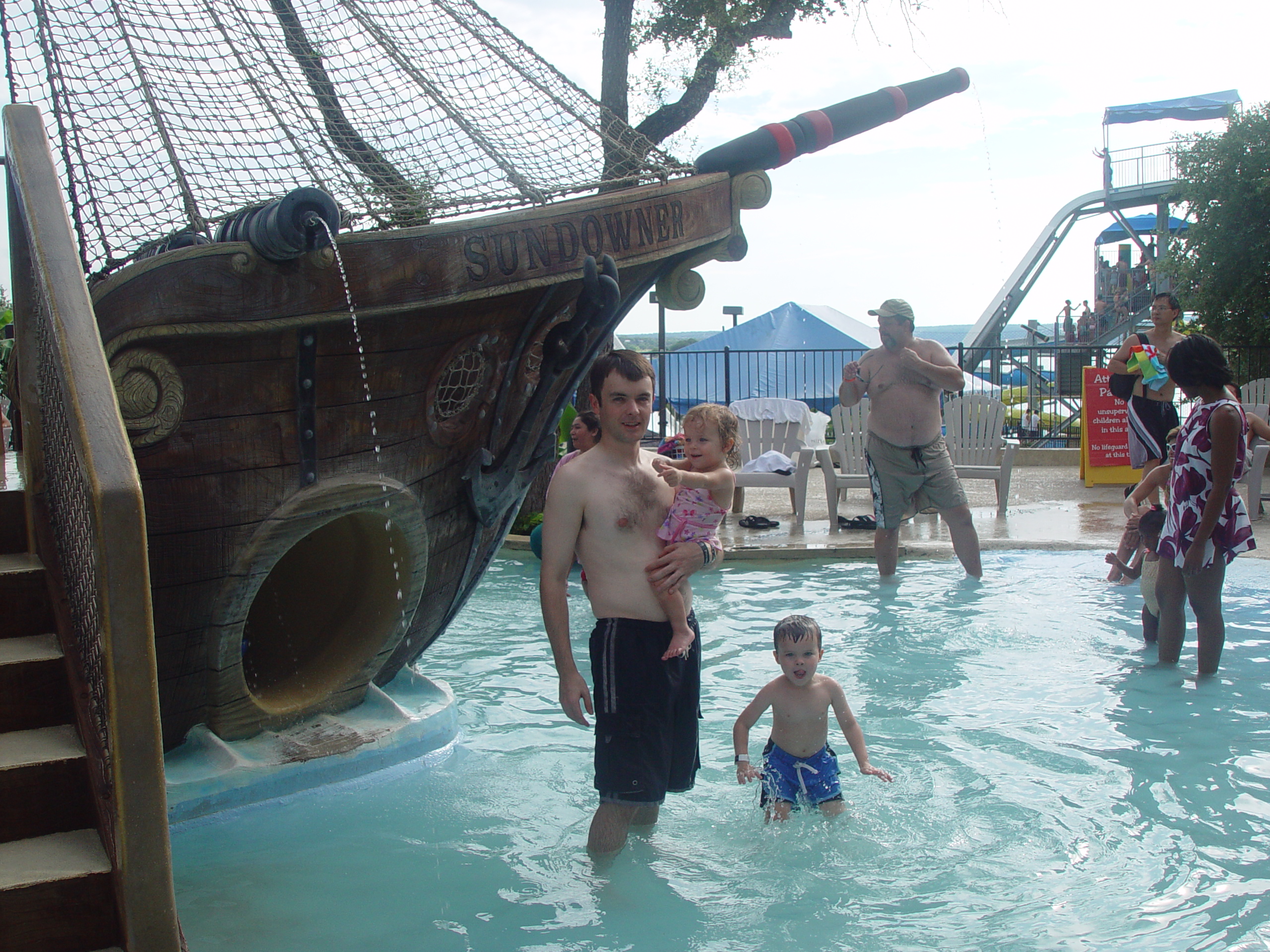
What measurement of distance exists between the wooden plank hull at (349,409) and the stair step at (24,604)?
42 cm

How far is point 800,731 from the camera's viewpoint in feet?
12.2

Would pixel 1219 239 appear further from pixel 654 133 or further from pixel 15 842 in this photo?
pixel 15 842

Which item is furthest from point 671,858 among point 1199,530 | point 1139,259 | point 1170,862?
point 1139,259

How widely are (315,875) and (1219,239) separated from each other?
57.6ft

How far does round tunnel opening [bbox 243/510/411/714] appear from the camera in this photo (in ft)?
14.7

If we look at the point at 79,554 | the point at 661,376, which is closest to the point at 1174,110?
the point at 661,376

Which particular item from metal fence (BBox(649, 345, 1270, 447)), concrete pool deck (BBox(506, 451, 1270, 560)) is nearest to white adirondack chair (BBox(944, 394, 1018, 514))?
concrete pool deck (BBox(506, 451, 1270, 560))

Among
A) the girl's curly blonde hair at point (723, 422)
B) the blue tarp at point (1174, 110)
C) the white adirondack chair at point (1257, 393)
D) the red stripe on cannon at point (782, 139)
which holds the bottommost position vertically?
the girl's curly blonde hair at point (723, 422)

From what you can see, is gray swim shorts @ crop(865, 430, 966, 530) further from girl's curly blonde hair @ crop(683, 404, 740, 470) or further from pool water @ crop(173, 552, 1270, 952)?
girl's curly blonde hair @ crop(683, 404, 740, 470)

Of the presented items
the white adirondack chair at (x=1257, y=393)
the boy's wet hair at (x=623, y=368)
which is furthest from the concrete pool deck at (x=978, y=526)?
the boy's wet hair at (x=623, y=368)

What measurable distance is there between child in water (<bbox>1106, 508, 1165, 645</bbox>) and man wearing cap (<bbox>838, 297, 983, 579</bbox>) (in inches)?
65.5

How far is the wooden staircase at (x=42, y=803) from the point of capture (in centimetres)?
227

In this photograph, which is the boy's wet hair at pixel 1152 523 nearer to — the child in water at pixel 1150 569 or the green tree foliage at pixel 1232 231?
the child in water at pixel 1150 569

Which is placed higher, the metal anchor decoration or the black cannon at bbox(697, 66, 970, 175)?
the black cannon at bbox(697, 66, 970, 175)
